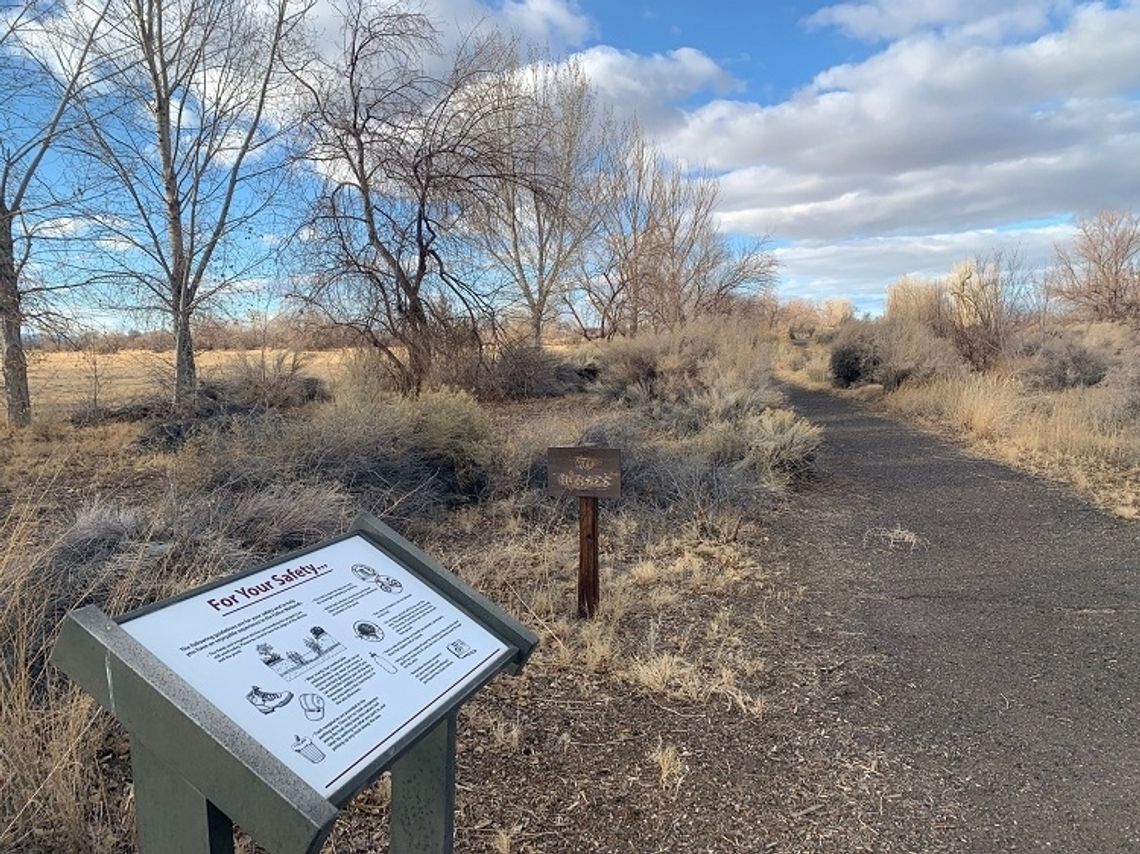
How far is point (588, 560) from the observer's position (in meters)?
4.53

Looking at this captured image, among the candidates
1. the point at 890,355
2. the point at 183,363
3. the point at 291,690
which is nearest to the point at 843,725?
the point at 291,690

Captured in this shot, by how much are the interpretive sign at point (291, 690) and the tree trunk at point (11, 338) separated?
1076 centimetres

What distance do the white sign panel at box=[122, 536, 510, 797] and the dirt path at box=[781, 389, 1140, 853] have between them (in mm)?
1868

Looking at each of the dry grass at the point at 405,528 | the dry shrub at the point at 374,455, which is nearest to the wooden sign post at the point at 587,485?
the dry grass at the point at 405,528

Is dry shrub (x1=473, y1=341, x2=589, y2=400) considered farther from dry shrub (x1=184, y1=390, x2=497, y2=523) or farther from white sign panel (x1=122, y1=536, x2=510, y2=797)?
white sign panel (x1=122, y1=536, x2=510, y2=797)

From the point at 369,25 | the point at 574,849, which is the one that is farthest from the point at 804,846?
the point at 369,25

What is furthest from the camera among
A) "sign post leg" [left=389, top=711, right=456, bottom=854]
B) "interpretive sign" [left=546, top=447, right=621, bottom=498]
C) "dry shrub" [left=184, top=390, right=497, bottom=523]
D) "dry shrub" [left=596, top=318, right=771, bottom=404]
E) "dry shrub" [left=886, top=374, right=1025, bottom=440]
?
"dry shrub" [left=596, top=318, right=771, bottom=404]

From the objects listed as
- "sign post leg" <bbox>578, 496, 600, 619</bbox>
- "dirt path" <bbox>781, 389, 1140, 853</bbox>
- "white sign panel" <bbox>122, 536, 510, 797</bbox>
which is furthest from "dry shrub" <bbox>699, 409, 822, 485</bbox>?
"white sign panel" <bbox>122, 536, 510, 797</bbox>

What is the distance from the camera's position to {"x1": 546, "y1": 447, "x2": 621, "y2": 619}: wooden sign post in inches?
176

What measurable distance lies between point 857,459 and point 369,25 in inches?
388

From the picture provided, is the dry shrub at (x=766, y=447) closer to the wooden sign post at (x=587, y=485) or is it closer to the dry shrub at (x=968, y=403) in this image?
the dry shrub at (x=968, y=403)

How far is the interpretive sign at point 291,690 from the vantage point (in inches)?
51.8

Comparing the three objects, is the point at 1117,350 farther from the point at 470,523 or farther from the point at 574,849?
the point at 574,849

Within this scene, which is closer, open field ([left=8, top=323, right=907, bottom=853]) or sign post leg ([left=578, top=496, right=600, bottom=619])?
open field ([left=8, top=323, right=907, bottom=853])
